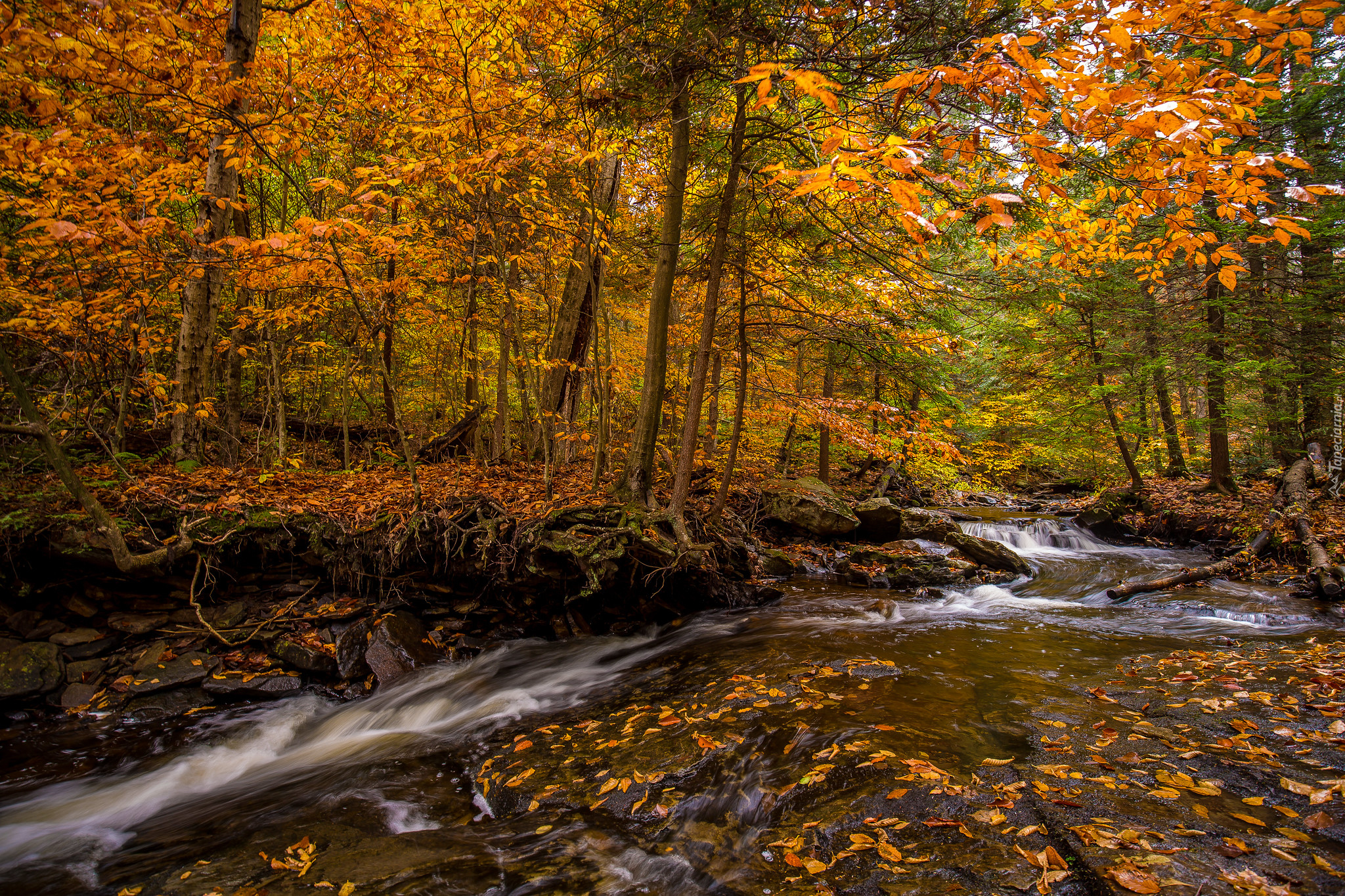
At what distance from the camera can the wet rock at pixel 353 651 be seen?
19.7 ft

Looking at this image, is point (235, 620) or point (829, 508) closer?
point (235, 620)

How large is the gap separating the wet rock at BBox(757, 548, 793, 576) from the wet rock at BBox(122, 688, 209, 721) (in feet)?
24.7

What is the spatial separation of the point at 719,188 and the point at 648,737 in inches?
296

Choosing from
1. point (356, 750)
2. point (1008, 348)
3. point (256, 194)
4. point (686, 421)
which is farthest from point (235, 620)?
point (1008, 348)

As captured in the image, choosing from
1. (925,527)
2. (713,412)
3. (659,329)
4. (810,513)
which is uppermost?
(659,329)

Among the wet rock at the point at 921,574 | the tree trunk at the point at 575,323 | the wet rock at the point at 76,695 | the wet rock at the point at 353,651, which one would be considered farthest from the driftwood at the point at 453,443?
the wet rock at the point at 921,574

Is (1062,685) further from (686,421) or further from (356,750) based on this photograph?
(356,750)

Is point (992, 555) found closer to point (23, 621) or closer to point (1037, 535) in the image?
point (1037, 535)

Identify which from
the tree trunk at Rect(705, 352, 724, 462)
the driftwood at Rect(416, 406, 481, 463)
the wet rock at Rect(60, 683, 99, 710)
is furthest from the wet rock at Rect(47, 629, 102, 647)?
the tree trunk at Rect(705, 352, 724, 462)

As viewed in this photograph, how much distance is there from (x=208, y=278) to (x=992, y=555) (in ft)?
41.8

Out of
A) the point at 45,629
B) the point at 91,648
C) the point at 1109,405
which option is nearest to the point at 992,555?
the point at 1109,405

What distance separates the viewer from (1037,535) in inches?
502

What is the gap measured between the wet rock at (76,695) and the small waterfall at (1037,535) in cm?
1390

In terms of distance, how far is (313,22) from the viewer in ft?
26.4
